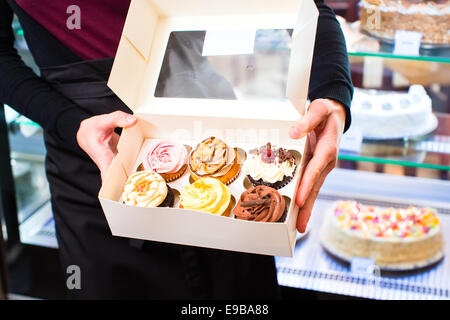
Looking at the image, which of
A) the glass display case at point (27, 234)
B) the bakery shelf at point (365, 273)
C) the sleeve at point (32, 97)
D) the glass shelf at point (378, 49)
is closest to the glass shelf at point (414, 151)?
the bakery shelf at point (365, 273)

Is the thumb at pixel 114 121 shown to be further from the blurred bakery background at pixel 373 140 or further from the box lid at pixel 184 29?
the blurred bakery background at pixel 373 140

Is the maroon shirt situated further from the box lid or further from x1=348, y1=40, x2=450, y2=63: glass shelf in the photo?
x1=348, y1=40, x2=450, y2=63: glass shelf

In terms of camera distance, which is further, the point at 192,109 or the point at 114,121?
the point at 192,109

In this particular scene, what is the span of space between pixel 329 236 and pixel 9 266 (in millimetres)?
2031

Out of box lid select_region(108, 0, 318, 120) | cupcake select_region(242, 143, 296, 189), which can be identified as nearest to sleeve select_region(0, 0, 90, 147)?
box lid select_region(108, 0, 318, 120)

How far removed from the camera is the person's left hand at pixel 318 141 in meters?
1.46

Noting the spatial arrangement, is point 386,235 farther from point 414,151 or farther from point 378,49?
point 378,49

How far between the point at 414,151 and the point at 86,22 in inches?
66.7

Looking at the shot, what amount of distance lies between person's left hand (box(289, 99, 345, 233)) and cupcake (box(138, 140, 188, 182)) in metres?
0.46

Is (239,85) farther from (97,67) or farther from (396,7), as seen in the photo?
(396,7)

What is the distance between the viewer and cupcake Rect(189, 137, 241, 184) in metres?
1.70

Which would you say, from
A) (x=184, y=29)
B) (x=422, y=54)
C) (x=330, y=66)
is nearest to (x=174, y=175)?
Result: (x=184, y=29)

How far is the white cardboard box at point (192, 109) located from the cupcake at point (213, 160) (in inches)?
1.7

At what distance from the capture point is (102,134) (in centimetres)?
162
